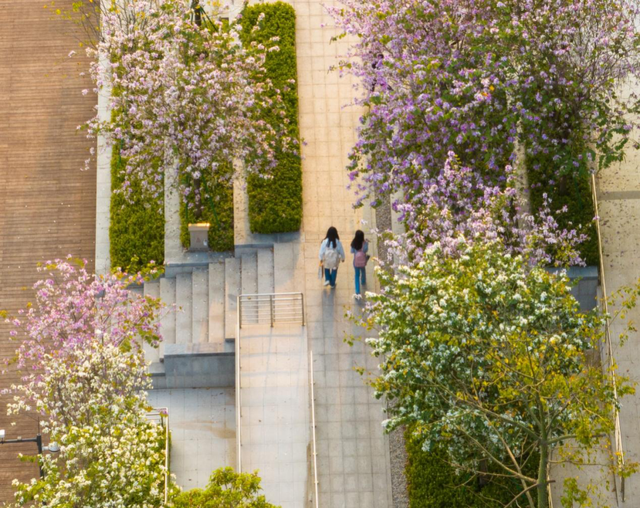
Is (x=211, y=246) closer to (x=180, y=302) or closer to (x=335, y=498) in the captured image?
(x=180, y=302)

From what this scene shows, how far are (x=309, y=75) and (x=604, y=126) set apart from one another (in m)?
8.51

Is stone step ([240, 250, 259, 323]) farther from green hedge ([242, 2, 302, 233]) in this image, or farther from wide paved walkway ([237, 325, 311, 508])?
green hedge ([242, 2, 302, 233])

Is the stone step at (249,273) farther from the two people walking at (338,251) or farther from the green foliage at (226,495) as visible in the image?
the green foliage at (226,495)

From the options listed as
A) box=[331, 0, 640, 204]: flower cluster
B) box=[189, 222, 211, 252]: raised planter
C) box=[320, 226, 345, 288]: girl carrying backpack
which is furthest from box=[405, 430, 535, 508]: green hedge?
box=[189, 222, 211, 252]: raised planter

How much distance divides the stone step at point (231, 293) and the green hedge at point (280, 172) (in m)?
1.00

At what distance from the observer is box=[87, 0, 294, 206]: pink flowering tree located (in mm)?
26969

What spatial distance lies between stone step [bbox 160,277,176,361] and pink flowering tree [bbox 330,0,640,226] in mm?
6143

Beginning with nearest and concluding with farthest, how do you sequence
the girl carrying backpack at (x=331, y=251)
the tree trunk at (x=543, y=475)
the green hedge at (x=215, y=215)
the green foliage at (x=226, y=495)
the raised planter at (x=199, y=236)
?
the tree trunk at (x=543, y=475), the green foliage at (x=226, y=495), the girl carrying backpack at (x=331, y=251), the raised planter at (x=199, y=236), the green hedge at (x=215, y=215)

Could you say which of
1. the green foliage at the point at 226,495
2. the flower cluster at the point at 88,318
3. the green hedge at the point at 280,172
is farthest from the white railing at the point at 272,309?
the green foliage at the point at 226,495

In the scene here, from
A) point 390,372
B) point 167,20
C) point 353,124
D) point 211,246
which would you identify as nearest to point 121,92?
point 167,20

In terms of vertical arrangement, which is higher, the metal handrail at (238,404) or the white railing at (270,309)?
the white railing at (270,309)

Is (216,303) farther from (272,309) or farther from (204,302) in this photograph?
(272,309)

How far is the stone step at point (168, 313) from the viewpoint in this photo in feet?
95.2

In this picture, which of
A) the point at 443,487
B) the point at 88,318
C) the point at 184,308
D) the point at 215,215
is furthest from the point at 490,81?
the point at 88,318
